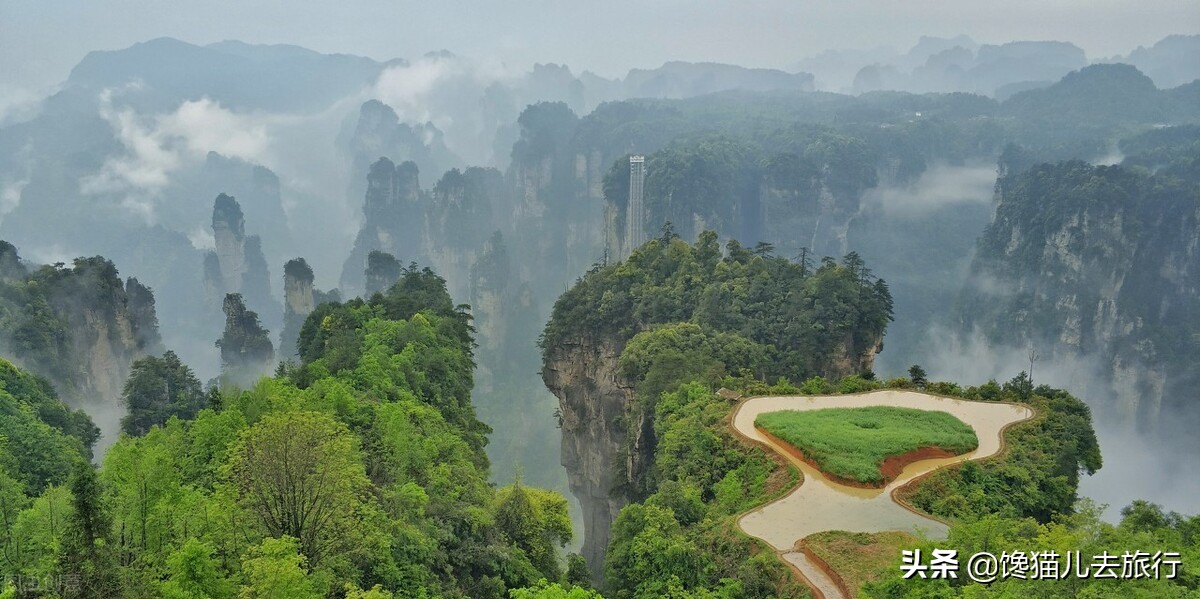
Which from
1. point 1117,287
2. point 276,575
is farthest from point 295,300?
point 1117,287

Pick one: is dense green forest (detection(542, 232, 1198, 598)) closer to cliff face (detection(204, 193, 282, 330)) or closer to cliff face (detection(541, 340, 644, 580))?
cliff face (detection(541, 340, 644, 580))

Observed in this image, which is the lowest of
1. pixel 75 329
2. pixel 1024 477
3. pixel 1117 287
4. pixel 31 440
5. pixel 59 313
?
pixel 1024 477

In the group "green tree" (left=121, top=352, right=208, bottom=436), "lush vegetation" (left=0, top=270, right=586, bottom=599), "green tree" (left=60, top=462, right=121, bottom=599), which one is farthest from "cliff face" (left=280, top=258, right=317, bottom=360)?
"green tree" (left=60, top=462, right=121, bottom=599)

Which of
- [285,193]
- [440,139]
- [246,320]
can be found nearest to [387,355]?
[246,320]

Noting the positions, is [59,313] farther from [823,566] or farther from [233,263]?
[233,263]

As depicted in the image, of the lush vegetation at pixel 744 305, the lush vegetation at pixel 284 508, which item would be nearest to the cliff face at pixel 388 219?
the lush vegetation at pixel 744 305

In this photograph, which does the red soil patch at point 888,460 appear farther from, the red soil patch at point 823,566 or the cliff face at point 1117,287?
the cliff face at point 1117,287
